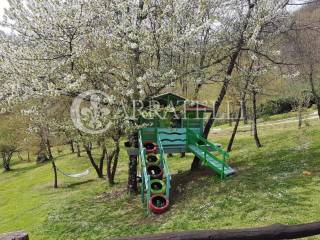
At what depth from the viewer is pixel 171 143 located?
2544 centimetres

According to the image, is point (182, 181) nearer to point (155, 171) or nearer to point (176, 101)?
point (155, 171)

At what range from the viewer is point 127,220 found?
814 inches

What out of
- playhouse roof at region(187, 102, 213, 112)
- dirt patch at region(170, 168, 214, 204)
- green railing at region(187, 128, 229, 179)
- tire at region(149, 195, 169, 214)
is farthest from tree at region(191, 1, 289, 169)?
tire at region(149, 195, 169, 214)

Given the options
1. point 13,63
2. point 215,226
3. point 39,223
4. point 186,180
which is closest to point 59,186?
point 39,223

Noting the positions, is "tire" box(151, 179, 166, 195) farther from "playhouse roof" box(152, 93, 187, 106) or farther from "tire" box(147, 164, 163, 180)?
"playhouse roof" box(152, 93, 187, 106)

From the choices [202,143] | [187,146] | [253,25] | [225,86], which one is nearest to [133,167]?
[187,146]

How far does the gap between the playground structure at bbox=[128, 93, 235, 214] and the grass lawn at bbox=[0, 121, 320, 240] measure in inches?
42.5

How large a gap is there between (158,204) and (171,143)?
5.42m

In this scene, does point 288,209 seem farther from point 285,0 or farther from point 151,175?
point 285,0

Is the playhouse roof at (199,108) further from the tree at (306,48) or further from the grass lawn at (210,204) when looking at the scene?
the tree at (306,48)

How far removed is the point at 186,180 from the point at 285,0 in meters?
13.1

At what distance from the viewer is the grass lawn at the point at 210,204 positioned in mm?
16891

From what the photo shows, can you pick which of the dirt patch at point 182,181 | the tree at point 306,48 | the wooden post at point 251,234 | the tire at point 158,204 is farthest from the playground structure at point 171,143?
the wooden post at point 251,234

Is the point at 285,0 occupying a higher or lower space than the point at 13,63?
higher
